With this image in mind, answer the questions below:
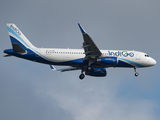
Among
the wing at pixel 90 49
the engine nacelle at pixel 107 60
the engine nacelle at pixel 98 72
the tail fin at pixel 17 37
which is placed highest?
the tail fin at pixel 17 37

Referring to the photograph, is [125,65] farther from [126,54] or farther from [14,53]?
[14,53]

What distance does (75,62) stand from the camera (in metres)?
45.3

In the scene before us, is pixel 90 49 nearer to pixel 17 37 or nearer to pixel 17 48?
pixel 17 48

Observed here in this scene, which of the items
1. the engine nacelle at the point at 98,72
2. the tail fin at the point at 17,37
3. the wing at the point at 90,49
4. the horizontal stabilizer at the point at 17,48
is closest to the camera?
the wing at the point at 90,49

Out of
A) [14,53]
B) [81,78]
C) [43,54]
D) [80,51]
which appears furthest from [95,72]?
[14,53]

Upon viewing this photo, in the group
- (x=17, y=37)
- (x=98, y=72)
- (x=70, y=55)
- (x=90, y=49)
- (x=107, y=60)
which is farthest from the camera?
(x=98, y=72)

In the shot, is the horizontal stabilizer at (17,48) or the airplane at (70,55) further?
the airplane at (70,55)

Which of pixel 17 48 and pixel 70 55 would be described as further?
pixel 70 55

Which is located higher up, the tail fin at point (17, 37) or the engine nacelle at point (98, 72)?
the tail fin at point (17, 37)

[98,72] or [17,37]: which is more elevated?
[17,37]

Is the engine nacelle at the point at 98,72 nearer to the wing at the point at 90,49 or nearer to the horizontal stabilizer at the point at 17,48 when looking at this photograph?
the wing at the point at 90,49

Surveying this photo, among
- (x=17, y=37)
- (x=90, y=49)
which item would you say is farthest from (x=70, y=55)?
(x=17, y=37)

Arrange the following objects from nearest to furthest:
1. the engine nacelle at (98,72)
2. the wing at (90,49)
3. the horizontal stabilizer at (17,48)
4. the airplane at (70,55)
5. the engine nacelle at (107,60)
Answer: the wing at (90,49) → the horizontal stabilizer at (17,48) → the airplane at (70,55) → the engine nacelle at (107,60) → the engine nacelle at (98,72)

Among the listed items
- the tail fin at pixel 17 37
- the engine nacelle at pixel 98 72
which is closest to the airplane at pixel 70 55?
the tail fin at pixel 17 37
